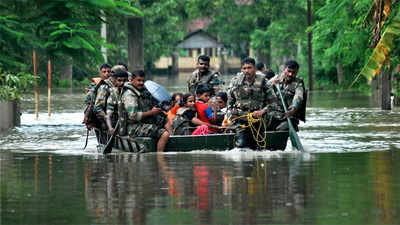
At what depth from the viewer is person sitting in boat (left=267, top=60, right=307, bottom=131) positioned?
20.2 meters

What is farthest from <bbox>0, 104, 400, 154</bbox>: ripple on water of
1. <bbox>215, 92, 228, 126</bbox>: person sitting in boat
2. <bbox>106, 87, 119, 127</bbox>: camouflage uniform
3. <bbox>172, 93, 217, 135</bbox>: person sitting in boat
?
<bbox>215, 92, 228, 126</bbox>: person sitting in boat

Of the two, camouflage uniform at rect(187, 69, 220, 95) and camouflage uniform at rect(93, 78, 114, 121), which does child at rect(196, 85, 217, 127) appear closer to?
camouflage uniform at rect(187, 69, 220, 95)

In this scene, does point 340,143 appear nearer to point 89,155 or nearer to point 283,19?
point 89,155

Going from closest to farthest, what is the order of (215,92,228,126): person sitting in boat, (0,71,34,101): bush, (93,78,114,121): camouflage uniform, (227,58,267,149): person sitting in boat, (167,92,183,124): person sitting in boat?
(227,58,267,149): person sitting in boat
(93,78,114,121): camouflage uniform
(167,92,183,124): person sitting in boat
(215,92,228,126): person sitting in boat
(0,71,34,101): bush

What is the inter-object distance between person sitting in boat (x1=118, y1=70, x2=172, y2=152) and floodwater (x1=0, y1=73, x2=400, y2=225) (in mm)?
444

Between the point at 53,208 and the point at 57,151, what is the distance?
8941mm

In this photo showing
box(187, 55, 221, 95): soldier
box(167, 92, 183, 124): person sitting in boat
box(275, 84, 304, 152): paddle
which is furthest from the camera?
box(187, 55, 221, 95): soldier

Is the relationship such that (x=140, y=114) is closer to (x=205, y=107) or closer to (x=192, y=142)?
(x=192, y=142)

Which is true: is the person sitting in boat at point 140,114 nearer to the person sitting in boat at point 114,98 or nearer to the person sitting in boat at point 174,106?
the person sitting in boat at point 114,98

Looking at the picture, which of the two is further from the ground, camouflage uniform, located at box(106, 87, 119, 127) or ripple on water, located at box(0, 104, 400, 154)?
camouflage uniform, located at box(106, 87, 119, 127)

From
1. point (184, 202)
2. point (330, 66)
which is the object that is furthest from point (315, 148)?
point (330, 66)

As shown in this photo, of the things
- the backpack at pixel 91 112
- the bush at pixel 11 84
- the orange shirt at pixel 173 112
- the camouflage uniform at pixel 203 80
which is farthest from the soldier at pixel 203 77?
the bush at pixel 11 84

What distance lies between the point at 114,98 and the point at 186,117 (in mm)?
1576

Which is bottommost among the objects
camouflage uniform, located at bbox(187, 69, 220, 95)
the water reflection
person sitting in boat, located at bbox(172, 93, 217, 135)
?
the water reflection
